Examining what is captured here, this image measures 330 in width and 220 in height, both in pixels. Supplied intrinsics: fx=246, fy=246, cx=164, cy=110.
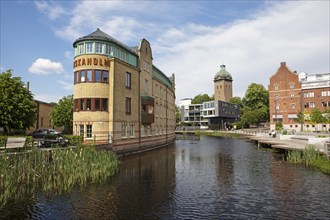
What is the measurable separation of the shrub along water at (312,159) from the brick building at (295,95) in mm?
47211

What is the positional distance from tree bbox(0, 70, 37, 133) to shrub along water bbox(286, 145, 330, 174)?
27410 millimetres

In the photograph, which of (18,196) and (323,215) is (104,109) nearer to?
(18,196)

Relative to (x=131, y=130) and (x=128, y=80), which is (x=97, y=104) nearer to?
(x=128, y=80)

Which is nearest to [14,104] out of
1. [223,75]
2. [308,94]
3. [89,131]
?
[89,131]

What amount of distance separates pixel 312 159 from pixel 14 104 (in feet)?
96.3

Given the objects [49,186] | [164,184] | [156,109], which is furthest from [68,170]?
[156,109]

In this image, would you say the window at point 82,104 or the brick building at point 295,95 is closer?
the window at point 82,104

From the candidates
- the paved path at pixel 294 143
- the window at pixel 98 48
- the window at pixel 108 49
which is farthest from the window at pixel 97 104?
the paved path at pixel 294 143

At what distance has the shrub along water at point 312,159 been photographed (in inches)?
813

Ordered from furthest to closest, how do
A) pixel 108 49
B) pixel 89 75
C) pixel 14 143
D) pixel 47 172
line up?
pixel 108 49 < pixel 89 75 < pixel 14 143 < pixel 47 172

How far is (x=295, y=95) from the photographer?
72438 millimetres

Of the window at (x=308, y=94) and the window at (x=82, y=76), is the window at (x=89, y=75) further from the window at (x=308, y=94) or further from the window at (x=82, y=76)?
the window at (x=308, y=94)

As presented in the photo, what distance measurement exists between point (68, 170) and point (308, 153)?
849 inches

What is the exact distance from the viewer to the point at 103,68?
95.6 ft
